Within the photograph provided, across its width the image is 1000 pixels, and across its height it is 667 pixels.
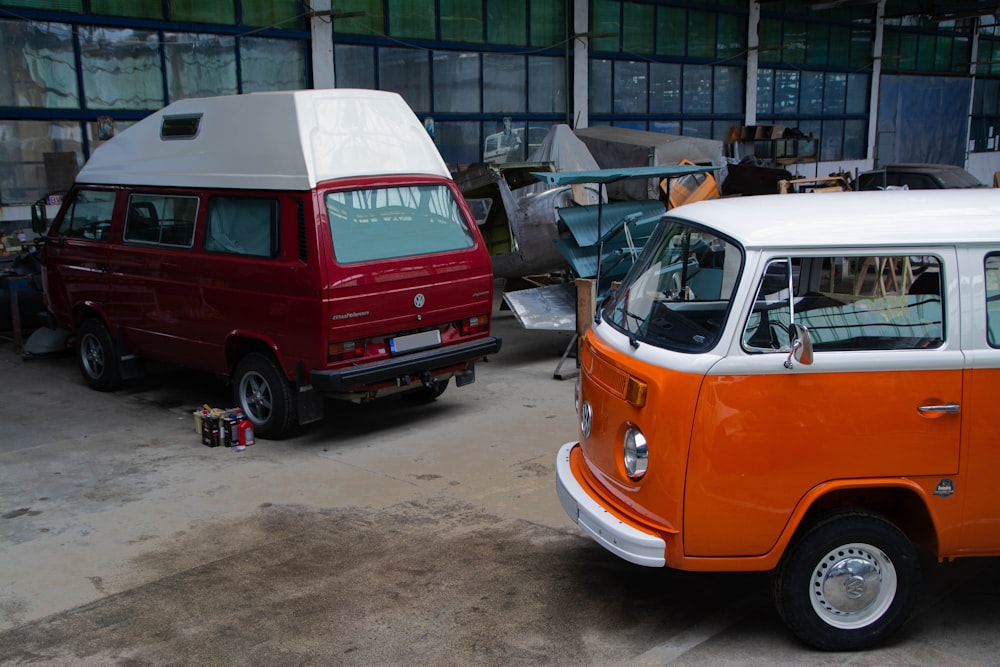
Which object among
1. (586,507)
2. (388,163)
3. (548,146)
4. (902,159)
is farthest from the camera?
(902,159)

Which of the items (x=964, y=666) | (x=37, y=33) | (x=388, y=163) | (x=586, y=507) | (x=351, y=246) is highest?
(x=37, y=33)

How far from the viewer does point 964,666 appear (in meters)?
4.06

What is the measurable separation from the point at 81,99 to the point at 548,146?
6776mm

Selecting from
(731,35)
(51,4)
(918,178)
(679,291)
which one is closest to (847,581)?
(679,291)

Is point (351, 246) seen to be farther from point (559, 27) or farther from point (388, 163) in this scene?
point (559, 27)

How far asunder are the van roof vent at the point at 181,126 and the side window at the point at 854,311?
575 cm

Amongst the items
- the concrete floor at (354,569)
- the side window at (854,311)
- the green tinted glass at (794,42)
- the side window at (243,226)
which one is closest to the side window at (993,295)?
the side window at (854,311)

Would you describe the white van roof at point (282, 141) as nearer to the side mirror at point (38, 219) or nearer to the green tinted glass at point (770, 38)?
the side mirror at point (38, 219)

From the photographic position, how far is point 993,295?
13.4 feet

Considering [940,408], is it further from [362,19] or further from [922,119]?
[922,119]

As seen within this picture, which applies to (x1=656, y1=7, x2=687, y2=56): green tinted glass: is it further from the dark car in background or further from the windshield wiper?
the windshield wiper

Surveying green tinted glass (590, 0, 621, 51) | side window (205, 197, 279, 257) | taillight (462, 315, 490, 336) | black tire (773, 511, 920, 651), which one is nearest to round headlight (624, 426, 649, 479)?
black tire (773, 511, 920, 651)

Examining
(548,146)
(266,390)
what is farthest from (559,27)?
(266,390)

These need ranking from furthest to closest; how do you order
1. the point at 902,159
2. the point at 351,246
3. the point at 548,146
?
the point at 902,159 → the point at 548,146 → the point at 351,246
